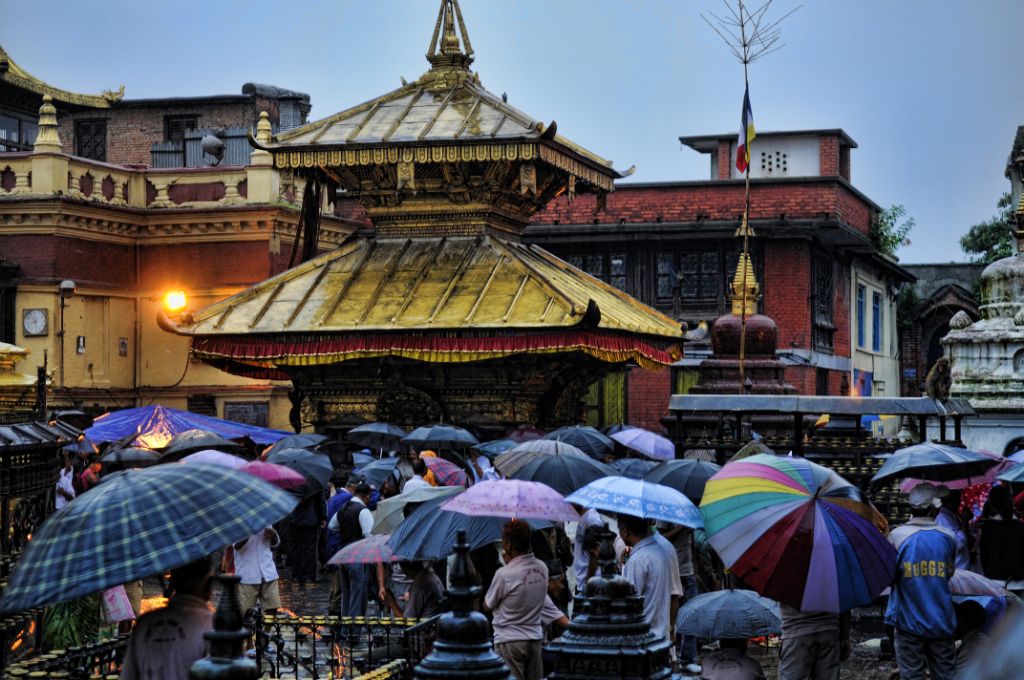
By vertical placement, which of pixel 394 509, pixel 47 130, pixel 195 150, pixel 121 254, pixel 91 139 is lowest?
pixel 394 509

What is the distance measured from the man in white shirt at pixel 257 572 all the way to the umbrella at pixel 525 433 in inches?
272

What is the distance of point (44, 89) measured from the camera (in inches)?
1399

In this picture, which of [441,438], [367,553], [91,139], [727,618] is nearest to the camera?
[727,618]

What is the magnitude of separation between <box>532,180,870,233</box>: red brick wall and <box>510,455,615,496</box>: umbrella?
24.4 metres

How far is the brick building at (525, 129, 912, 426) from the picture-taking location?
1512 inches

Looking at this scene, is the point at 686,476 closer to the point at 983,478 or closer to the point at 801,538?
the point at 983,478

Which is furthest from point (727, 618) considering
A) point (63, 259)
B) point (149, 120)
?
point (149, 120)

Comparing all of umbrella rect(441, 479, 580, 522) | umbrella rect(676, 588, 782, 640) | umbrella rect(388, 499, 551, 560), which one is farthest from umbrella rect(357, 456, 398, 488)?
umbrella rect(676, 588, 782, 640)

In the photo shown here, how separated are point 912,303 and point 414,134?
3393 centimetres

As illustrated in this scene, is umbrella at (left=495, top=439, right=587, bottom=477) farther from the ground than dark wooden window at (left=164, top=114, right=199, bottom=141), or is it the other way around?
dark wooden window at (left=164, top=114, right=199, bottom=141)

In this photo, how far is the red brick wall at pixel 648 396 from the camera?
39.3m

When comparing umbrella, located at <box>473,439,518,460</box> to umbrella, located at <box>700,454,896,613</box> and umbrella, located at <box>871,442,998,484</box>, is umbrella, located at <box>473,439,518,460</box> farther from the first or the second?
umbrella, located at <box>700,454,896,613</box>

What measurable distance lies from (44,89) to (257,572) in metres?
24.5

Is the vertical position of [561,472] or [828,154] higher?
[828,154]
